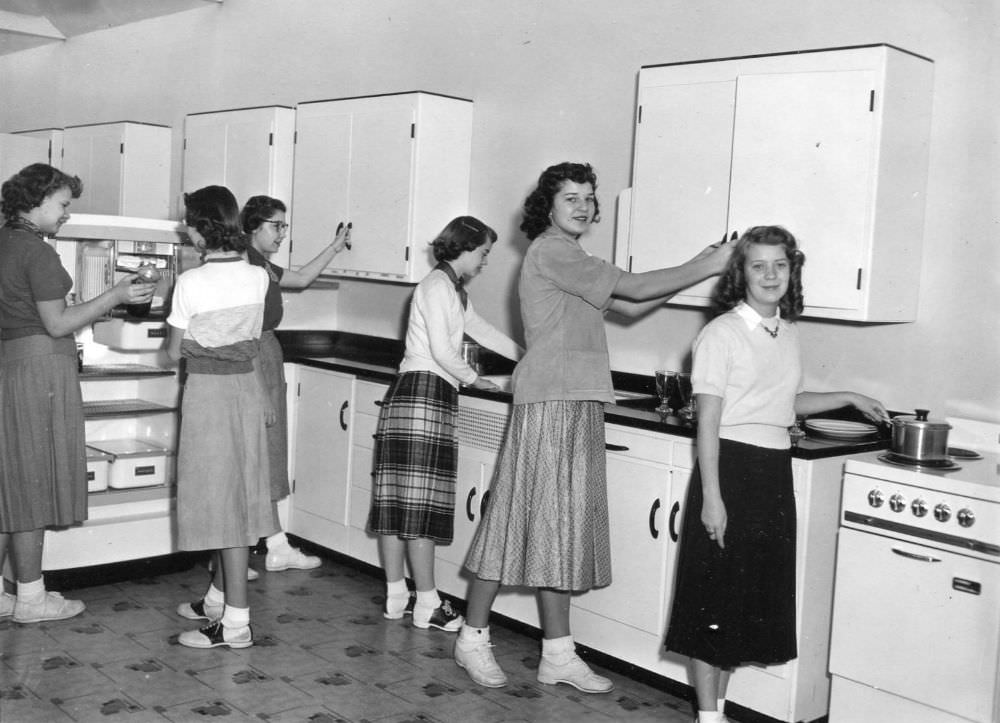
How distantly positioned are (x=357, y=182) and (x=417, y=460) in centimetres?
167

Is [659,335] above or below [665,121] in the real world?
below

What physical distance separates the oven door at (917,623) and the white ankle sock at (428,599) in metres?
1.53

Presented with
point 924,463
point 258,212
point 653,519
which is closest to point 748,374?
point 924,463

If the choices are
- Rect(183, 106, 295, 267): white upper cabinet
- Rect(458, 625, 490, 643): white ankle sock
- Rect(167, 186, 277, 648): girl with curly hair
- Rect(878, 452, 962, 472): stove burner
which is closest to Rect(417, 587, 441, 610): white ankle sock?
Rect(458, 625, 490, 643): white ankle sock

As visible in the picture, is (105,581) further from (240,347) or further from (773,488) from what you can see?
(773,488)

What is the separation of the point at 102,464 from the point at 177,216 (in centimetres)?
300

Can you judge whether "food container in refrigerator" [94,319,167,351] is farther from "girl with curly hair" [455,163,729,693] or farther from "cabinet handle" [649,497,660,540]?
"cabinet handle" [649,497,660,540]

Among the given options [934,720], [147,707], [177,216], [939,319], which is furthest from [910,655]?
[177,216]

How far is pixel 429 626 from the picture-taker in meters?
4.21

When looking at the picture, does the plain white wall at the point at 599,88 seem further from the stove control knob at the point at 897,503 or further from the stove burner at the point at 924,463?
the stove control knob at the point at 897,503

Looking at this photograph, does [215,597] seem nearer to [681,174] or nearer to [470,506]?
[470,506]

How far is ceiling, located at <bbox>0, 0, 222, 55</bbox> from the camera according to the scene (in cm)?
738

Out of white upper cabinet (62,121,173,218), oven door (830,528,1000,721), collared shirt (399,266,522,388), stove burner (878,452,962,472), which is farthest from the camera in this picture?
white upper cabinet (62,121,173,218)

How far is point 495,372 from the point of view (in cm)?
482
